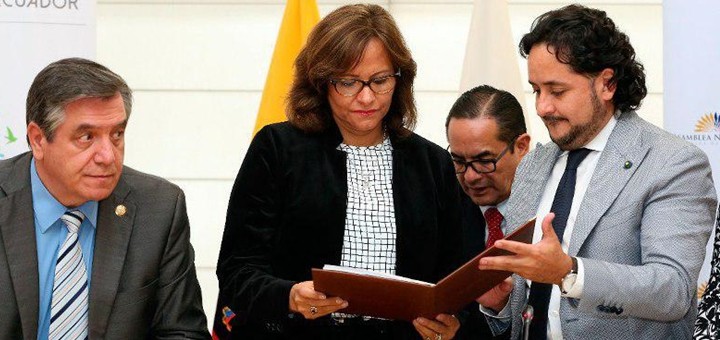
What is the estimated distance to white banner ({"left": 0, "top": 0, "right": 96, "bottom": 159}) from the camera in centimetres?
426

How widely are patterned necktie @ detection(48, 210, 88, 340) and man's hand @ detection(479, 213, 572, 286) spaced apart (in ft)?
3.80

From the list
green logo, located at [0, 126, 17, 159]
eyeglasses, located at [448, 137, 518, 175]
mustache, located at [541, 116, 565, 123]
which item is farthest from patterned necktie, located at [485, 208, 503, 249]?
green logo, located at [0, 126, 17, 159]

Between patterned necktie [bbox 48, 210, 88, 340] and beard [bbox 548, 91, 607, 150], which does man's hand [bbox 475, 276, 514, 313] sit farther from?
patterned necktie [bbox 48, 210, 88, 340]

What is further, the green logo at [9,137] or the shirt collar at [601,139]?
the green logo at [9,137]

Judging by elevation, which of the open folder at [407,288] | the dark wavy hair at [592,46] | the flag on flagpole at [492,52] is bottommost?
the open folder at [407,288]

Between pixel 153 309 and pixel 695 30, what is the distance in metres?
2.24

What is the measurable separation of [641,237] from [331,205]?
0.85 meters

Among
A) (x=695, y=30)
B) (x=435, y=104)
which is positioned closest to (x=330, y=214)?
(x=695, y=30)

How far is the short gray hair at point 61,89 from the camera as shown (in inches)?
118

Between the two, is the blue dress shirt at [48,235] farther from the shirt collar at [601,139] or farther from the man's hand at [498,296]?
the shirt collar at [601,139]

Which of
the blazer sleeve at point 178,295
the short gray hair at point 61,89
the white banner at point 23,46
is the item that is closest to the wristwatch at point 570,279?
the blazer sleeve at point 178,295

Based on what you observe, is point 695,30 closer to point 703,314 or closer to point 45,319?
point 703,314

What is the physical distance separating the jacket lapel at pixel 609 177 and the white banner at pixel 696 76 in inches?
42.4

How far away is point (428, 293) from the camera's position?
2.73 m
